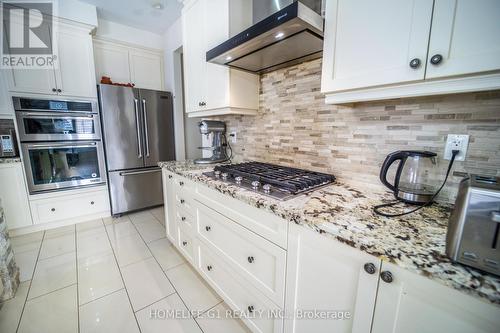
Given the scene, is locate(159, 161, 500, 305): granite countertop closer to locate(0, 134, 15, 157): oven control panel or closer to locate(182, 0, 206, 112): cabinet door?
locate(182, 0, 206, 112): cabinet door

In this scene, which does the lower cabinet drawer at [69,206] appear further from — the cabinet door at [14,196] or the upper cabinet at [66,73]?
the upper cabinet at [66,73]

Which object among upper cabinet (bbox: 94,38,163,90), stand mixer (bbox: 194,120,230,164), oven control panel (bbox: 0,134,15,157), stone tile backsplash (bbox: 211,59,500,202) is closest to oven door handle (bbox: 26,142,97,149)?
oven control panel (bbox: 0,134,15,157)

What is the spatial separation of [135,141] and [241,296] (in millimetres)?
2504

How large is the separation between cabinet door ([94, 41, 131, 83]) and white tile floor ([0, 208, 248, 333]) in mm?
2197

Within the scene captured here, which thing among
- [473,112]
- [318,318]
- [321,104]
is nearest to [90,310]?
[318,318]

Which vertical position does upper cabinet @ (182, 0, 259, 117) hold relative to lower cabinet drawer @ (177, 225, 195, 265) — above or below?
above

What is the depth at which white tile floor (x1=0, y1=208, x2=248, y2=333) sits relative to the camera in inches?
51.2

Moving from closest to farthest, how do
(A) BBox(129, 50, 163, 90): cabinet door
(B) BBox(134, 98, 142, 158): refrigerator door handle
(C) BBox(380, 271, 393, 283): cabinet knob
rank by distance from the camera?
(C) BBox(380, 271, 393, 283): cabinet knob, (B) BBox(134, 98, 142, 158): refrigerator door handle, (A) BBox(129, 50, 163, 90): cabinet door

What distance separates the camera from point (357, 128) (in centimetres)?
120

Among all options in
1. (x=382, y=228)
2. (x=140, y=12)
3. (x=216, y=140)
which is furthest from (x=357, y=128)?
(x=140, y=12)

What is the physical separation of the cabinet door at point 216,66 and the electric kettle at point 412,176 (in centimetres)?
121

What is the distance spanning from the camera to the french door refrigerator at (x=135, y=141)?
103 inches

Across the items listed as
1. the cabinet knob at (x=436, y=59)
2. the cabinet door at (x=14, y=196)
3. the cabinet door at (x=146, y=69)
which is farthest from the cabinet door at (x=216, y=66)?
the cabinet door at (x=14, y=196)

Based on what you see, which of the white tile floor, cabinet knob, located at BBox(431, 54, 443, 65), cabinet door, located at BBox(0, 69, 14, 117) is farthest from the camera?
cabinet door, located at BBox(0, 69, 14, 117)
